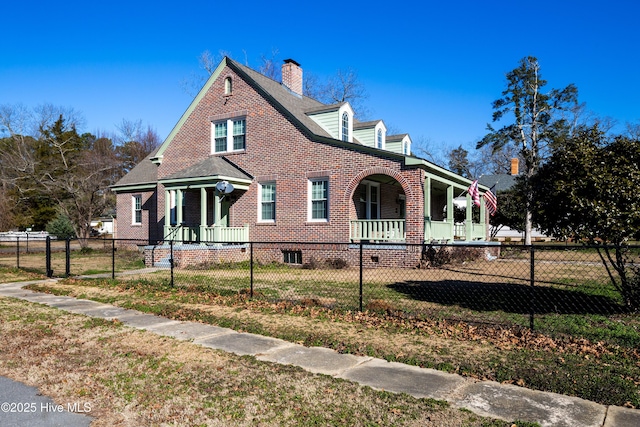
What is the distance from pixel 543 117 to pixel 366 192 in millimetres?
22700

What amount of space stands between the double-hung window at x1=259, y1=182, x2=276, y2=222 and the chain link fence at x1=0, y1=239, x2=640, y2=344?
148cm

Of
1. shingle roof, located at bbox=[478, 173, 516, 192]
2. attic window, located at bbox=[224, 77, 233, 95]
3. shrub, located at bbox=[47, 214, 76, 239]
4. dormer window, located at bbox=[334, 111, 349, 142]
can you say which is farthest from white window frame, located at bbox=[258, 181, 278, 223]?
shingle roof, located at bbox=[478, 173, 516, 192]

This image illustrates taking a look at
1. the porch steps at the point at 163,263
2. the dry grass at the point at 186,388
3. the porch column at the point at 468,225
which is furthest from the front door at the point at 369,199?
the dry grass at the point at 186,388

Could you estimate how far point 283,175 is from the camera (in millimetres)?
18938

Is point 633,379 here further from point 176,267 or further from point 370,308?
point 176,267

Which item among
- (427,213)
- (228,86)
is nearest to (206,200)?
(228,86)

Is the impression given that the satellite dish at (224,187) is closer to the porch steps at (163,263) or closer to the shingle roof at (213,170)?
the shingle roof at (213,170)

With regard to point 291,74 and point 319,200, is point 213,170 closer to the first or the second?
point 319,200

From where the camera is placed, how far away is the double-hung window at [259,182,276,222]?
19500 millimetres

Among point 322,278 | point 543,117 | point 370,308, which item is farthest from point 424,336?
point 543,117

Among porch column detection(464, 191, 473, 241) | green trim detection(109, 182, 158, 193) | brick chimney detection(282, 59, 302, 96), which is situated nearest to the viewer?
porch column detection(464, 191, 473, 241)

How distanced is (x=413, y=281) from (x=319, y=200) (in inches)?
248

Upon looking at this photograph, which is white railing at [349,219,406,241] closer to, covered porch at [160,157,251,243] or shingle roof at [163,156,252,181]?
covered porch at [160,157,251,243]

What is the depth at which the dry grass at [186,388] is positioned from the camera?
154 inches
